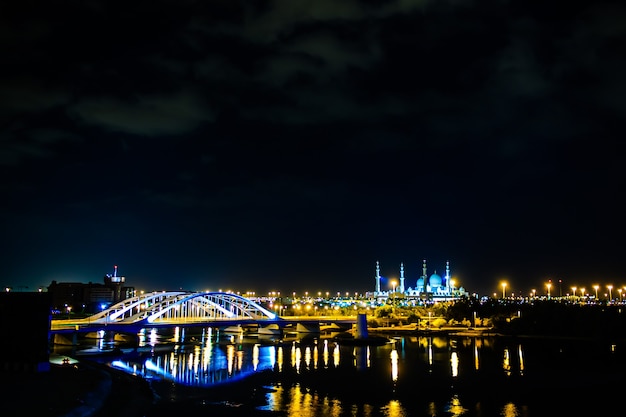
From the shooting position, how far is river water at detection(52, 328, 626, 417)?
39062 mm

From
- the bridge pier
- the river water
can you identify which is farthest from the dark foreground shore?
the bridge pier

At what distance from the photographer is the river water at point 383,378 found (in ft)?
128

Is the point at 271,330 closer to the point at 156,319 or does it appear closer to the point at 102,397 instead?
the point at 156,319

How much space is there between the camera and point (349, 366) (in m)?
62.6

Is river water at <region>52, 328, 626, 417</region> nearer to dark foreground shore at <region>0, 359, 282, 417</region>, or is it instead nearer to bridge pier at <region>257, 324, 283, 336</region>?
dark foreground shore at <region>0, 359, 282, 417</region>

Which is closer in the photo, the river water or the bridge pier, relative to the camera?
the river water

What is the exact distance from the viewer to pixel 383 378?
5272 cm

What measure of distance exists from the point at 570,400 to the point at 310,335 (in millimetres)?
75575

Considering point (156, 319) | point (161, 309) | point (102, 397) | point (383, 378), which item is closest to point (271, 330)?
point (161, 309)

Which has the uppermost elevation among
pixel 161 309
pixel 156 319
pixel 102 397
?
pixel 161 309

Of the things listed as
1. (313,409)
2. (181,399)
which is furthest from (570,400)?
(181,399)

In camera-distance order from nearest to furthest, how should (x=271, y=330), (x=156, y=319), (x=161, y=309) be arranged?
(x=161, y=309) → (x=156, y=319) → (x=271, y=330)

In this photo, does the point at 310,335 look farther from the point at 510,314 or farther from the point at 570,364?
the point at 570,364

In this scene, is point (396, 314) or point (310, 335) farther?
point (396, 314)
